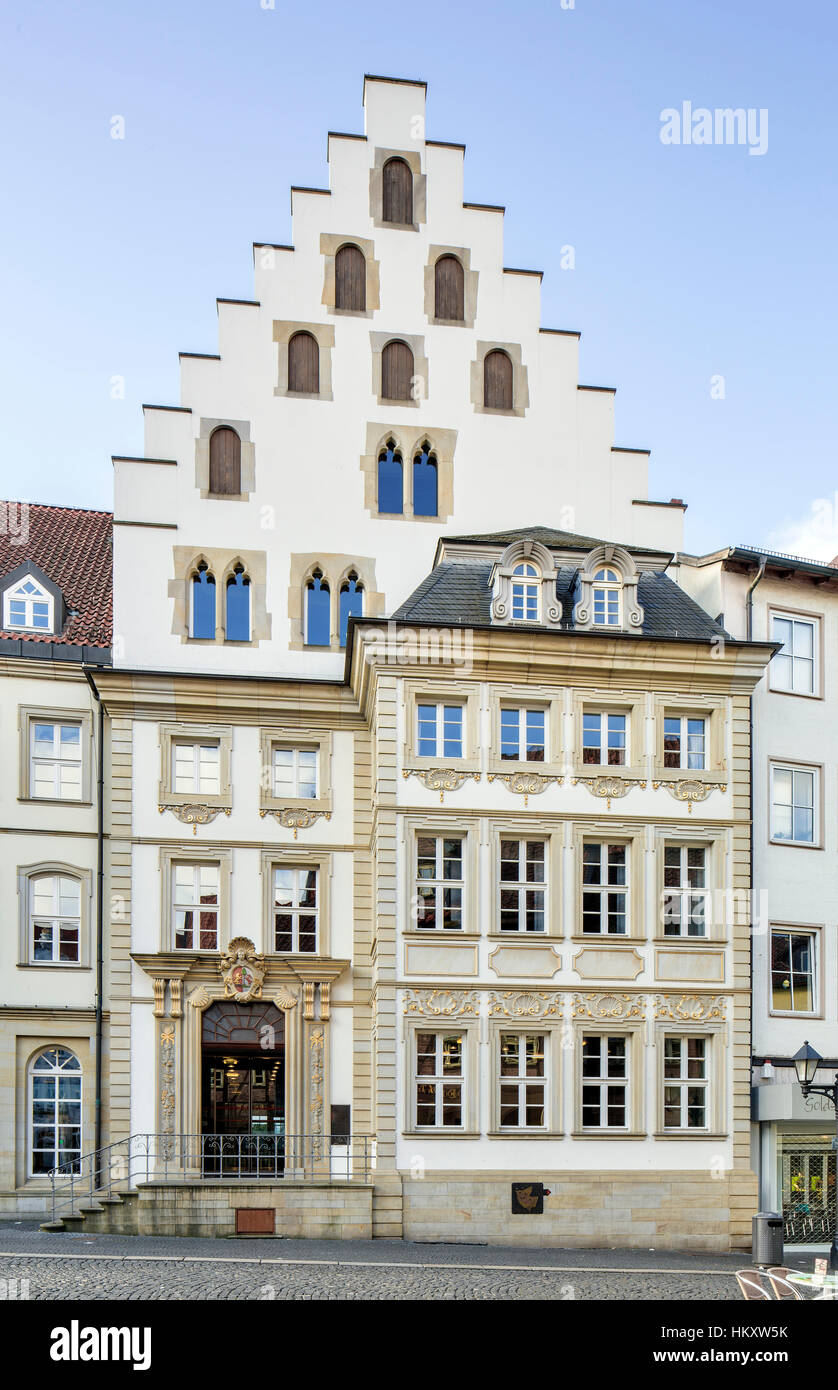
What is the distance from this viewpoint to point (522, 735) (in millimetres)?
29109

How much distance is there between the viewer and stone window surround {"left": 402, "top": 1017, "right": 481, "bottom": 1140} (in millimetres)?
27328

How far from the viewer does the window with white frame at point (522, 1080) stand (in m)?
27.9

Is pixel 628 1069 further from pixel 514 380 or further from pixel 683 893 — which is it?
pixel 514 380

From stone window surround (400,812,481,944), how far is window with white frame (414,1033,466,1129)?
68.6 inches

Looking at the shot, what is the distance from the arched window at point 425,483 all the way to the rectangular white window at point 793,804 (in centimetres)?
861

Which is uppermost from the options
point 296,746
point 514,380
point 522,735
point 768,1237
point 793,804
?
point 514,380

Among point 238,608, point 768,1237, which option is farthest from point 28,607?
point 768,1237

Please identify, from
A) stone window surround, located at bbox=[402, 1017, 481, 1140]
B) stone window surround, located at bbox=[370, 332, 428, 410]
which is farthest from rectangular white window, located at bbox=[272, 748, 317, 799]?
stone window surround, located at bbox=[370, 332, 428, 410]

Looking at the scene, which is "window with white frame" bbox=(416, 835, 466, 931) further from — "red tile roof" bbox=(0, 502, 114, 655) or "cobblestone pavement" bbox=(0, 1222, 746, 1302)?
"red tile roof" bbox=(0, 502, 114, 655)

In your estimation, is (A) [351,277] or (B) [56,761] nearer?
(B) [56,761]

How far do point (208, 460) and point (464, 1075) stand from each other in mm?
12978

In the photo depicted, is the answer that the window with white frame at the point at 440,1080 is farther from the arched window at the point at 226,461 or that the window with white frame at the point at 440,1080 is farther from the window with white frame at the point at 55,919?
the arched window at the point at 226,461
